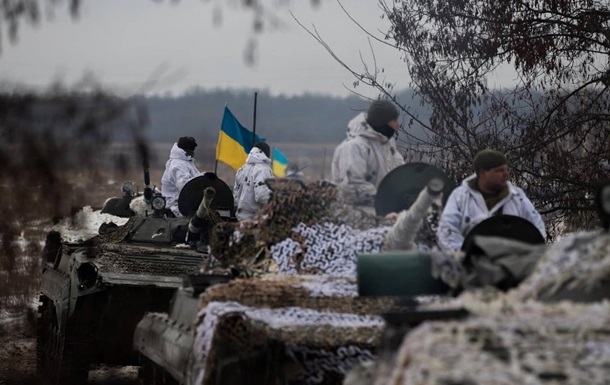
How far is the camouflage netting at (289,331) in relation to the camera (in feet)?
22.0

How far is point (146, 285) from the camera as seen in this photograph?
12.2 meters

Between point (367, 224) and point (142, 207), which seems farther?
point (142, 207)

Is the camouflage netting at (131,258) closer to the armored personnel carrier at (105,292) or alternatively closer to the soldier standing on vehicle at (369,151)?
the armored personnel carrier at (105,292)

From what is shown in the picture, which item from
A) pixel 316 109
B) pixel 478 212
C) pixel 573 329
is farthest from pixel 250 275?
pixel 316 109

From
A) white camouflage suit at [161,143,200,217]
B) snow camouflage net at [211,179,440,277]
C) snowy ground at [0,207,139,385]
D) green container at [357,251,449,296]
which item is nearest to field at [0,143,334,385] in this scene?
snowy ground at [0,207,139,385]

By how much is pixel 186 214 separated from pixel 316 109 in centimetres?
187

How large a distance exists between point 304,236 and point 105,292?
167 inches

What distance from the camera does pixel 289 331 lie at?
682 centimetres

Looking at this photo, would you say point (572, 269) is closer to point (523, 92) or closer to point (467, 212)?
point (467, 212)

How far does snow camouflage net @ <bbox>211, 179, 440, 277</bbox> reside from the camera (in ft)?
27.3

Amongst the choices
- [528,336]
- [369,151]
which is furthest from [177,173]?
[528,336]

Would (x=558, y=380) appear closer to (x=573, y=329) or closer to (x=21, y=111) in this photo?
(x=573, y=329)

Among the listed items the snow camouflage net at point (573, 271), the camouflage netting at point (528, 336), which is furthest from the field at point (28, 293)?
the camouflage netting at point (528, 336)

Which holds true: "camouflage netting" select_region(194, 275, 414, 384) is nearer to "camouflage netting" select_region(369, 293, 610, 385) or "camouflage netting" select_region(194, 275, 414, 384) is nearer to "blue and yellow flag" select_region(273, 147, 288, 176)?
"camouflage netting" select_region(369, 293, 610, 385)
